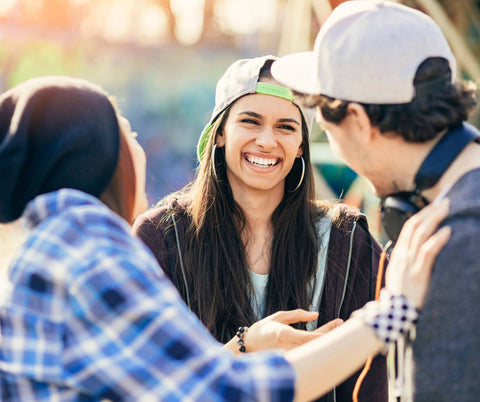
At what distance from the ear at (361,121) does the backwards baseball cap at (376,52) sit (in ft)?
0.08

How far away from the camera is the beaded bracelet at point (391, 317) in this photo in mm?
1569

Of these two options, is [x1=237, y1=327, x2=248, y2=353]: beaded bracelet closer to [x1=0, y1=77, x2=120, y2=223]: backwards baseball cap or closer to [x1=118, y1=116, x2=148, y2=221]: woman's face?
[x1=118, y1=116, x2=148, y2=221]: woman's face

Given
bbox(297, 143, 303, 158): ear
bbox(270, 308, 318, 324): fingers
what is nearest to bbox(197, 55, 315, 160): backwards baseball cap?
bbox(297, 143, 303, 158): ear

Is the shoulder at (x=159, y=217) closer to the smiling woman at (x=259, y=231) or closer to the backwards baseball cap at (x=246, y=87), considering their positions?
the smiling woman at (x=259, y=231)

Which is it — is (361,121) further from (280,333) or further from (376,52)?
(280,333)

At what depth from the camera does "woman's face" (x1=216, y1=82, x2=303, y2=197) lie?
295 cm

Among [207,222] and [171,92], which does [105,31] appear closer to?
[171,92]

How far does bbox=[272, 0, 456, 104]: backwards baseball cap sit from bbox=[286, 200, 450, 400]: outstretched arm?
371 millimetres

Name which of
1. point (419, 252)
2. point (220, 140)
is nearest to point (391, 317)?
point (419, 252)

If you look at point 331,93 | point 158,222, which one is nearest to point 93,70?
point 158,222

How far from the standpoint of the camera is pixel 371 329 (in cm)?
162

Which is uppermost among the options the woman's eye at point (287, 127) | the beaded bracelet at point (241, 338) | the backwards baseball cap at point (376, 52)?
the backwards baseball cap at point (376, 52)

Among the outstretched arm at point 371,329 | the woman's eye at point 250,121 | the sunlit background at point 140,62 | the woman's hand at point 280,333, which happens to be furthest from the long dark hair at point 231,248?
the sunlit background at point 140,62

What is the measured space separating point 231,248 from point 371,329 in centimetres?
133
